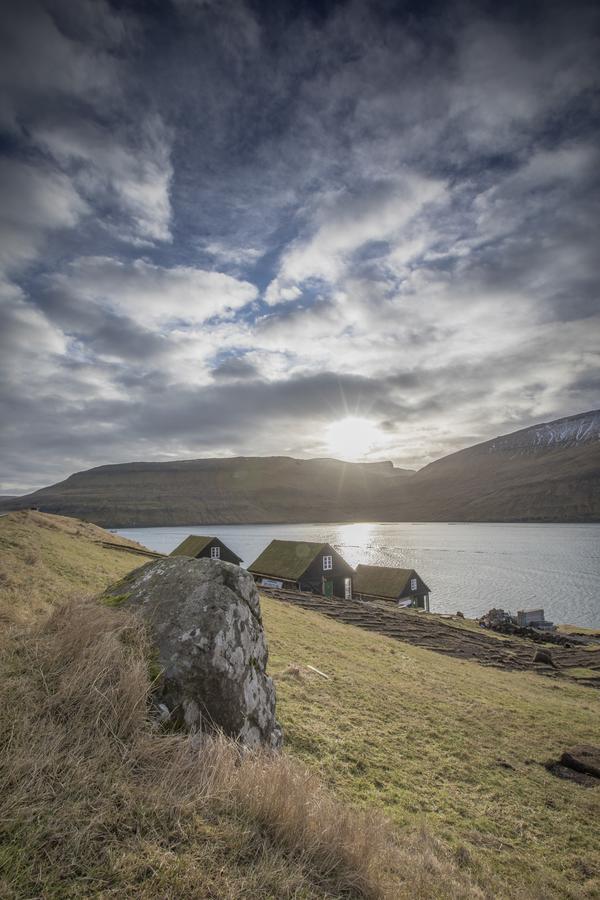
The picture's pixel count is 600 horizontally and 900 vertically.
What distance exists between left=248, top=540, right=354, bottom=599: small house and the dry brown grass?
135 feet

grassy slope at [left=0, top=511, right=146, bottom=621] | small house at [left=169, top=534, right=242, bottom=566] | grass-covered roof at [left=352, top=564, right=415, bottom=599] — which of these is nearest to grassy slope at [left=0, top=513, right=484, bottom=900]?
grassy slope at [left=0, top=511, right=146, bottom=621]

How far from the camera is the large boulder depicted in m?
6.02

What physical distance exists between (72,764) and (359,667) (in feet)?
48.5

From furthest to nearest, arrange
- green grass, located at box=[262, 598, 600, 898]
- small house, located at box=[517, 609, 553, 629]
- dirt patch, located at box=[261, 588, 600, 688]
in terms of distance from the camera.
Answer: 1. small house, located at box=[517, 609, 553, 629]
2. dirt patch, located at box=[261, 588, 600, 688]
3. green grass, located at box=[262, 598, 600, 898]

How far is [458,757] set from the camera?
1041cm

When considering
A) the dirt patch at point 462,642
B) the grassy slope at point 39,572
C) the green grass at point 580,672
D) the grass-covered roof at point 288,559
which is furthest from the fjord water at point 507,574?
the grassy slope at point 39,572

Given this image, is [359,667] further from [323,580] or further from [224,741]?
[323,580]

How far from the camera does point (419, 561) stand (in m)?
100

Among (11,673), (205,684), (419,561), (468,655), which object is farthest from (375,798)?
(419,561)

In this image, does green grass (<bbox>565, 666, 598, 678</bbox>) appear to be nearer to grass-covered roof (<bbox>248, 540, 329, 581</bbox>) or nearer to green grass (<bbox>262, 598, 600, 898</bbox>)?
green grass (<bbox>262, 598, 600, 898</bbox>)

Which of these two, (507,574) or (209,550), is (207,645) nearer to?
(209,550)

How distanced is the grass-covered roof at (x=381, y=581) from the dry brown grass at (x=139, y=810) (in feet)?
156

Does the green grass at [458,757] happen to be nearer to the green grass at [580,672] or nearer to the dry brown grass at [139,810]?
the dry brown grass at [139,810]

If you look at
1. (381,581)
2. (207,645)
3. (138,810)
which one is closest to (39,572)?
(207,645)
